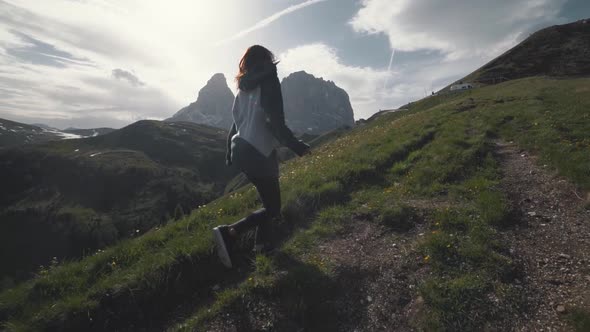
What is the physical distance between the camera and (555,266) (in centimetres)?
522

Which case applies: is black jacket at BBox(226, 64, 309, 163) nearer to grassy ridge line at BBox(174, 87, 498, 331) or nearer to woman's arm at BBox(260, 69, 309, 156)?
woman's arm at BBox(260, 69, 309, 156)

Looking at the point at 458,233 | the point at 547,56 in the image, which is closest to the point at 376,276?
the point at 458,233

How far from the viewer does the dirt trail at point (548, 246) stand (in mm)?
4285

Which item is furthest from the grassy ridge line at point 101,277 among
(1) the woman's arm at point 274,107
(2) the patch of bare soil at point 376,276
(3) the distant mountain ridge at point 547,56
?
(3) the distant mountain ridge at point 547,56

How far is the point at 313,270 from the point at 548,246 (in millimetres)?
4802

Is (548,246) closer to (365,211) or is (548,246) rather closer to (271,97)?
(365,211)

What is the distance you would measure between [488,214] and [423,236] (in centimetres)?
184

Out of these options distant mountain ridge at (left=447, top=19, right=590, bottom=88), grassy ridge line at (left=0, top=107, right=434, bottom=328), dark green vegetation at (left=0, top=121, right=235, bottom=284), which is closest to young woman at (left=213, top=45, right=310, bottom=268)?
grassy ridge line at (left=0, top=107, right=434, bottom=328)

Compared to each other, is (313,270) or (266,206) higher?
(266,206)

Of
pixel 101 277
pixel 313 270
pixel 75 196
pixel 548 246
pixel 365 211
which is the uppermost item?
pixel 365 211

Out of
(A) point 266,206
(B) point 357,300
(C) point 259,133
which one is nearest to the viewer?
(B) point 357,300

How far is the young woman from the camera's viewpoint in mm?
5598

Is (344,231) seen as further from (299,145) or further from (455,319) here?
(455,319)

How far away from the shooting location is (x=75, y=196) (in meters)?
145
